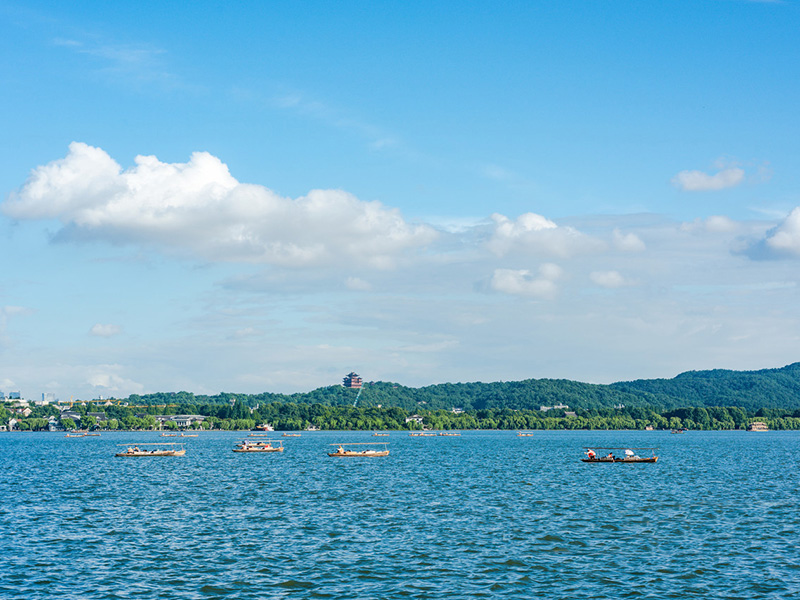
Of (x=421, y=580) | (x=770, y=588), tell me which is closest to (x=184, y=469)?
(x=421, y=580)

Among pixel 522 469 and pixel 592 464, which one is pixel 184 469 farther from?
pixel 592 464

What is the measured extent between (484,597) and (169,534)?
95.2 feet

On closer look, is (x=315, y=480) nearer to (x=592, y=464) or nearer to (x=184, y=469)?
(x=184, y=469)

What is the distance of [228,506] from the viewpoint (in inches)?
3150

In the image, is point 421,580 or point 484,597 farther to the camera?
point 421,580

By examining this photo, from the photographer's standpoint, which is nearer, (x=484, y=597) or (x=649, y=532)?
(x=484, y=597)

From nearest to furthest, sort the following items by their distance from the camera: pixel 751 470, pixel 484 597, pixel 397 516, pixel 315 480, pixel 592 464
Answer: pixel 484 597 < pixel 397 516 < pixel 315 480 < pixel 751 470 < pixel 592 464

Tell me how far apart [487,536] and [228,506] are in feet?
98.4

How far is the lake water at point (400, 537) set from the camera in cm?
4544

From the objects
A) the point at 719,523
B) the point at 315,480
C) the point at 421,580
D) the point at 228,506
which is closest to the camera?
the point at 421,580

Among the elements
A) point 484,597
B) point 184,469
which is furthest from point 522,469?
point 484,597

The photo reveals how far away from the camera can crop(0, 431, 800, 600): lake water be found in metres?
45.4

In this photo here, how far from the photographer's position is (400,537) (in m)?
61.1

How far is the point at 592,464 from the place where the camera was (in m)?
148
